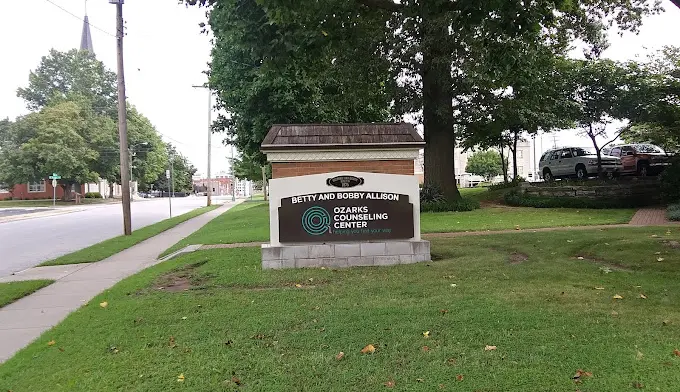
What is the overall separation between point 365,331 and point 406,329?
0.40 metres

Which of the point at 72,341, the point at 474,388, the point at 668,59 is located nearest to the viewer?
the point at 474,388

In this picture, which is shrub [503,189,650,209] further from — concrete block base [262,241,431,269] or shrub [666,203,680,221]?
concrete block base [262,241,431,269]

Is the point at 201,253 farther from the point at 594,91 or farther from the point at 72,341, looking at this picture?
the point at 594,91

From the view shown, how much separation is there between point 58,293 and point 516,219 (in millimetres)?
13208

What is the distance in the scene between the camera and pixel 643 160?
73.8 ft

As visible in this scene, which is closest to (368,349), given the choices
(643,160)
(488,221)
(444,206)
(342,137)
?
(342,137)

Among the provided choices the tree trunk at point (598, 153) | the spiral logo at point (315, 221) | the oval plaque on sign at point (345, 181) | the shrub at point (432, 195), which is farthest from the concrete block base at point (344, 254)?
the tree trunk at point (598, 153)

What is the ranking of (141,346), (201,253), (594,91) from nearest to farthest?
1. (141,346)
2. (201,253)
3. (594,91)

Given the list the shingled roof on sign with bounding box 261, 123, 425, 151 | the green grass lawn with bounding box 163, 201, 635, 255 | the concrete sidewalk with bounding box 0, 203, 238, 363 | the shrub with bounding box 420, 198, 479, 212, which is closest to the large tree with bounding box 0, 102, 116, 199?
the green grass lawn with bounding box 163, 201, 635, 255

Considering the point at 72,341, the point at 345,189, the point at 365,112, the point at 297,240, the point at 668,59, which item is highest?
the point at 668,59

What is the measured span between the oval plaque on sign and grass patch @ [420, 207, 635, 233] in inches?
226

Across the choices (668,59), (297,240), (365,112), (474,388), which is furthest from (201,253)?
(668,59)

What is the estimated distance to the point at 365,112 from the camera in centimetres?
2412

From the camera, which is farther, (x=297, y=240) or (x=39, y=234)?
(x=39, y=234)
